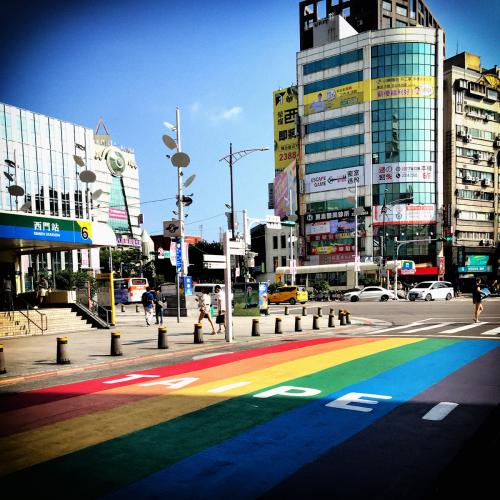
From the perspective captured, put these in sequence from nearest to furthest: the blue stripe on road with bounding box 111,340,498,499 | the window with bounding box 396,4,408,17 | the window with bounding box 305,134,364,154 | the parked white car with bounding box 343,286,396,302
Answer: the blue stripe on road with bounding box 111,340,498,499
the parked white car with bounding box 343,286,396,302
the window with bounding box 305,134,364,154
the window with bounding box 396,4,408,17

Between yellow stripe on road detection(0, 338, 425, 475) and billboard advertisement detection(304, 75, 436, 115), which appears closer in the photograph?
yellow stripe on road detection(0, 338, 425, 475)

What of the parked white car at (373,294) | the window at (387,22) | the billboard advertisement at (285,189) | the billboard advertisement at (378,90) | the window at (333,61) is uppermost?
the window at (387,22)

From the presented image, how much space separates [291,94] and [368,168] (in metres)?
22.0

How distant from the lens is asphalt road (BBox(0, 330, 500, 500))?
4.47 m

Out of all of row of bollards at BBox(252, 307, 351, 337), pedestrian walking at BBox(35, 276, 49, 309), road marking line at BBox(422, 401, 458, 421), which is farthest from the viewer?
pedestrian walking at BBox(35, 276, 49, 309)

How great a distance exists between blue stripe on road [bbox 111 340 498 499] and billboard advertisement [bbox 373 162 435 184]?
59.9 m

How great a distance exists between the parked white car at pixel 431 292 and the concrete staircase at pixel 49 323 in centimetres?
2925

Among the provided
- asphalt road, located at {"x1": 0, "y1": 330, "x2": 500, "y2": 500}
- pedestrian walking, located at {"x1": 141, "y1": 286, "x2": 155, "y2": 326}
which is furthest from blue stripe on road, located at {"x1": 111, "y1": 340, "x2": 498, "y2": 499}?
pedestrian walking, located at {"x1": 141, "y1": 286, "x2": 155, "y2": 326}

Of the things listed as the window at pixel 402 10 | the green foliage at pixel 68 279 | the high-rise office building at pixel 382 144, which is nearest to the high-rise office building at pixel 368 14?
the window at pixel 402 10

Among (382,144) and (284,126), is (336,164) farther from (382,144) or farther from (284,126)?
(284,126)

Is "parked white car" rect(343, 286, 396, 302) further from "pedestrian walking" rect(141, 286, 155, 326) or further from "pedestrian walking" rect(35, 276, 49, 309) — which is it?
"pedestrian walking" rect(35, 276, 49, 309)

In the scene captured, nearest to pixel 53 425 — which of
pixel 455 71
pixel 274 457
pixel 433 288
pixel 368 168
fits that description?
pixel 274 457

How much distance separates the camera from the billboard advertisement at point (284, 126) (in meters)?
77.8

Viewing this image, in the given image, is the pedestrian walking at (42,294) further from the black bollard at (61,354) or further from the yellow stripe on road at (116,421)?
the yellow stripe on road at (116,421)
